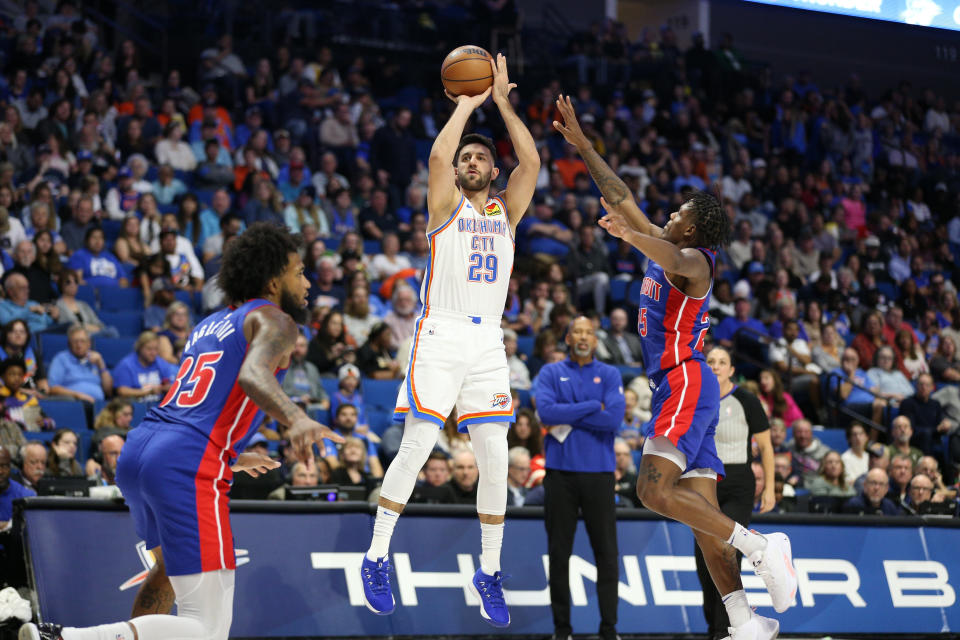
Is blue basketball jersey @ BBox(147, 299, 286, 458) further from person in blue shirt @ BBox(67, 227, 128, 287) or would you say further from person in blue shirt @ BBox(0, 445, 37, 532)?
person in blue shirt @ BBox(67, 227, 128, 287)

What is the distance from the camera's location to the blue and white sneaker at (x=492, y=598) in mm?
6586

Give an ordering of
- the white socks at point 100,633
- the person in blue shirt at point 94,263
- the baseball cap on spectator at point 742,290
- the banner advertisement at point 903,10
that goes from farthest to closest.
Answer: the baseball cap on spectator at point 742,290, the person in blue shirt at point 94,263, the banner advertisement at point 903,10, the white socks at point 100,633

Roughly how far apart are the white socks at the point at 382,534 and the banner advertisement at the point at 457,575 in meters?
1.61

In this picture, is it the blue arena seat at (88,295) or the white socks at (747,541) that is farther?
the blue arena seat at (88,295)

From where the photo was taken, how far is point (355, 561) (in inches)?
313

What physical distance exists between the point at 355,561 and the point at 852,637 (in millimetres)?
3915

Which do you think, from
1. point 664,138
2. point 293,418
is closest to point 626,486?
point 293,418

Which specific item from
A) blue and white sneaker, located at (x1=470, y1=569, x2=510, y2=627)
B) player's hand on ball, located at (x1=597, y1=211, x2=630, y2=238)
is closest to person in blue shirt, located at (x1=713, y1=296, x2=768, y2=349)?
blue and white sneaker, located at (x1=470, y1=569, x2=510, y2=627)

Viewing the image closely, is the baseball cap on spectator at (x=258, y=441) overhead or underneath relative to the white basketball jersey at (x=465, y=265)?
underneath

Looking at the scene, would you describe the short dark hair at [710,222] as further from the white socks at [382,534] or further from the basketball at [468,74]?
the white socks at [382,534]

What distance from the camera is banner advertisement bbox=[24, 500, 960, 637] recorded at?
7.39m

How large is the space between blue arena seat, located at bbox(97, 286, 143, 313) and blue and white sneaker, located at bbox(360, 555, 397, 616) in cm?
703

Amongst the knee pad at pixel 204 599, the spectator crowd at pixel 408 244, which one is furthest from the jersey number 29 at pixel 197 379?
the spectator crowd at pixel 408 244

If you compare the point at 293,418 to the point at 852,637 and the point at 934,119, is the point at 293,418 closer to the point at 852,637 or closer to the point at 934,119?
the point at 852,637
